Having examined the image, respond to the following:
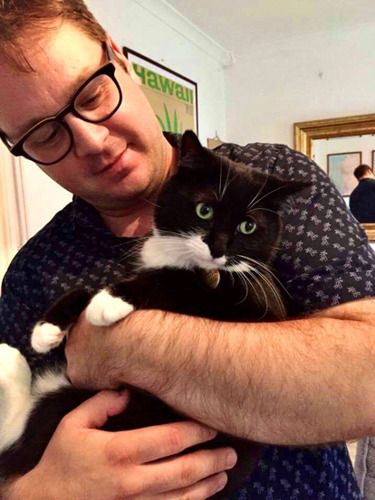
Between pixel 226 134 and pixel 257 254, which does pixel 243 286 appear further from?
pixel 226 134

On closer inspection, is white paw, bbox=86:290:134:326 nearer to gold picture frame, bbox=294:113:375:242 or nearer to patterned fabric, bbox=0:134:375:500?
patterned fabric, bbox=0:134:375:500

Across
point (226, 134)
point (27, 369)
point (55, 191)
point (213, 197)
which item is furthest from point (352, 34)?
point (27, 369)

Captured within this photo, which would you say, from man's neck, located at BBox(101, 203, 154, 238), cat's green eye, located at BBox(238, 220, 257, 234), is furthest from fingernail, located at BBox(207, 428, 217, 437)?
man's neck, located at BBox(101, 203, 154, 238)

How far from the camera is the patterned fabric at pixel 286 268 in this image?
75 centimetres

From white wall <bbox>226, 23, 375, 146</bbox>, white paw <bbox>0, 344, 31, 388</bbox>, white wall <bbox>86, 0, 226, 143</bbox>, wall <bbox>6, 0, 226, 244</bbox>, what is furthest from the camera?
white wall <bbox>226, 23, 375, 146</bbox>

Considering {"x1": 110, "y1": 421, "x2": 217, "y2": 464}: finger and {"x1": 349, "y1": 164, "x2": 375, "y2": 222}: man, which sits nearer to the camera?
{"x1": 110, "y1": 421, "x2": 217, "y2": 464}: finger

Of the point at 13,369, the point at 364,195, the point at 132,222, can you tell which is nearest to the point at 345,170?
the point at 364,195

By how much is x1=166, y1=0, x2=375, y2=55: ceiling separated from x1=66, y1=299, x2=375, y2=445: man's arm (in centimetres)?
266

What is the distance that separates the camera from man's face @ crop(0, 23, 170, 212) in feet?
2.75

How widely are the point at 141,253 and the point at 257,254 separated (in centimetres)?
25

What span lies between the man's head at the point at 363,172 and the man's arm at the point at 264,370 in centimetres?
284

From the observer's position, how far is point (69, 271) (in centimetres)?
95

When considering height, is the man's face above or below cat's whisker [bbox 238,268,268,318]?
above

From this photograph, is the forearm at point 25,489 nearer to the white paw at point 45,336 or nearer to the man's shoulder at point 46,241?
the white paw at point 45,336
